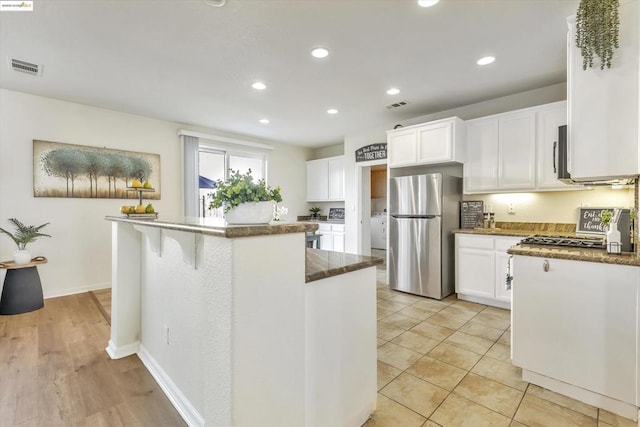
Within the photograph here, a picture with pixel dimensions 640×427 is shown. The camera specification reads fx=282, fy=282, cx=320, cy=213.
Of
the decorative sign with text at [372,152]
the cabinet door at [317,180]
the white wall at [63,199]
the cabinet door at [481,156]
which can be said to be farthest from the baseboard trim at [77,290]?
the cabinet door at [481,156]

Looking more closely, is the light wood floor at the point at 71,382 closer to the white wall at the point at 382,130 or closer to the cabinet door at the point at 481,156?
the cabinet door at the point at 481,156

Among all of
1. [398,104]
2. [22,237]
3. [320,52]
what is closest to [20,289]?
[22,237]

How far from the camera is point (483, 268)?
346cm

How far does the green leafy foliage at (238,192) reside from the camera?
1126 mm

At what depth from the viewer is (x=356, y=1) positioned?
6.50 feet

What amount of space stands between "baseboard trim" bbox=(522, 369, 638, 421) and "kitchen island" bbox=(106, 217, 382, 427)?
47.5 inches

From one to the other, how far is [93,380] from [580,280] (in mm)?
3319

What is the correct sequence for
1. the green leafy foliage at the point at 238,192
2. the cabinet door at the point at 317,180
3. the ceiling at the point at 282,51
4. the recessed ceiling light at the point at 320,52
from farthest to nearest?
the cabinet door at the point at 317,180
the recessed ceiling light at the point at 320,52
the ceiling at the point at 282,51
the green leafy foliage at the point at 238,192

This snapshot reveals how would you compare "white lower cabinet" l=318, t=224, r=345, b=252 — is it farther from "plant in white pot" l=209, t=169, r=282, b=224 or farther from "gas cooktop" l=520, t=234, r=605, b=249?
"plant in white pot" l=209, t=169, r=282, b=224

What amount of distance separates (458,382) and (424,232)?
2.08 meters

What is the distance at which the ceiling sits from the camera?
6.84 ft

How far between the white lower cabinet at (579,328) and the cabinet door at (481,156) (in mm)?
1954

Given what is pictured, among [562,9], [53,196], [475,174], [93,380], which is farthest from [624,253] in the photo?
[53,196]

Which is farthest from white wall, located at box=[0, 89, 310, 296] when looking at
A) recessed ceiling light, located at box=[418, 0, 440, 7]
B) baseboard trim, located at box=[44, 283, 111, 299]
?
recessed ceiling light, located at box=[418, 0, 440, 7]
